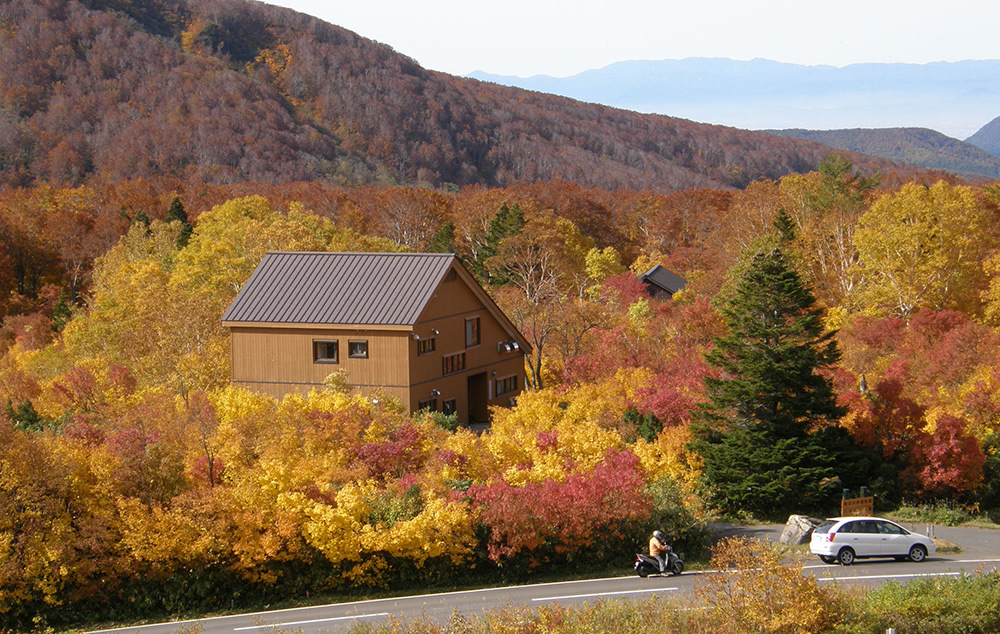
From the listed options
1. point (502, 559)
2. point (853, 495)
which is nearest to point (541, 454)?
point (502, 559)

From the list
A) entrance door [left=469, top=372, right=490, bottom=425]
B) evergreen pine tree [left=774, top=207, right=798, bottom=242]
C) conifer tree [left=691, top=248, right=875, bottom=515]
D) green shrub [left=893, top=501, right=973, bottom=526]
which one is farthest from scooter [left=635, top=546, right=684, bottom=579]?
evergreen pine tree [left=774, top=207, right=798, bottom=242]

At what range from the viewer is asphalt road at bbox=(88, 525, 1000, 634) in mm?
21734

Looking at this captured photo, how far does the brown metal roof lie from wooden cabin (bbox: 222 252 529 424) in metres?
0.04

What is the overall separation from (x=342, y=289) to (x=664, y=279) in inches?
1679

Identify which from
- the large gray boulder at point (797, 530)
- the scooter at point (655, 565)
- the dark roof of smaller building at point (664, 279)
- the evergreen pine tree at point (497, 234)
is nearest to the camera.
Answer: the scooter at point (655, 565)

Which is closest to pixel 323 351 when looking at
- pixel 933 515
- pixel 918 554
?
pixel 933 515

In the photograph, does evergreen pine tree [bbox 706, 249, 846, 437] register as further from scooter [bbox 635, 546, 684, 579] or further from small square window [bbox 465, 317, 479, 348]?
small square window [bbox 465, 317, 479, 348]

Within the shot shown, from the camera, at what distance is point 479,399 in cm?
4609

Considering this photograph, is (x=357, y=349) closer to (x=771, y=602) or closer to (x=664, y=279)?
(x=771, y=602)

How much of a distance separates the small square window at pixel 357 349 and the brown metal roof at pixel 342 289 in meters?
0.92

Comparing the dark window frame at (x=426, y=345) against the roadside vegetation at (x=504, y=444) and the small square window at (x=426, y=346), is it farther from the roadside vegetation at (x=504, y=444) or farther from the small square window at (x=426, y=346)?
the roadside vegetation at (x=504, y=444)

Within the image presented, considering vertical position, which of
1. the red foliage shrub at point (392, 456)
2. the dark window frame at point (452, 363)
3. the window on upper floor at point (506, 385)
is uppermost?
the dark window frame at point (452, 363)

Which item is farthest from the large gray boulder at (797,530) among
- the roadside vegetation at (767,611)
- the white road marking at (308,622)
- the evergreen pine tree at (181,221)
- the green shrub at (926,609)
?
the evergreen pine tree at (181,221)

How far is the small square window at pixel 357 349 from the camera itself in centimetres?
4109
